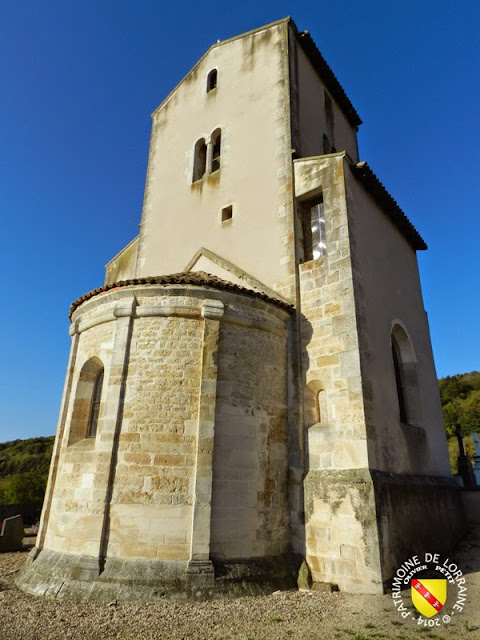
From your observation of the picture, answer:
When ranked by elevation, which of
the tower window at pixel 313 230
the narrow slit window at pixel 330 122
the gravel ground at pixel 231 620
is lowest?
the gravel ground at pixel 231 620

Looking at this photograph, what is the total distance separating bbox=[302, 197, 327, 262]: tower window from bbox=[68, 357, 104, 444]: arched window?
4.74m

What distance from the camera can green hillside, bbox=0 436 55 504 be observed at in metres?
20.7

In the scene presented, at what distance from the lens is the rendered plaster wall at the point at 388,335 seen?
7.69 m

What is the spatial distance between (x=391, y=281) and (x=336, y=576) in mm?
6424

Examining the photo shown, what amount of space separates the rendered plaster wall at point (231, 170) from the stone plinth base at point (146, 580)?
16.1 ft

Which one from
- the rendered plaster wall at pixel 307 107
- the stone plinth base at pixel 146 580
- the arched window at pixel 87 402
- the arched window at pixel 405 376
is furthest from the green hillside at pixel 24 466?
the rendered plaster wall at pixel 307 107

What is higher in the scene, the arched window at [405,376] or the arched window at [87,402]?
the arched window at [405,376]

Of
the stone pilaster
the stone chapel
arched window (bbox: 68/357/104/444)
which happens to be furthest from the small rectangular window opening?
arched window (bbox: 68/357/104/444)

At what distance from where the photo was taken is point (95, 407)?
7.85 metres

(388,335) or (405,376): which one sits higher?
(388,335)

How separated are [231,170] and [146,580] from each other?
9122 millimetres

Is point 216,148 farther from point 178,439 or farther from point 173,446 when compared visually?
point 173,446

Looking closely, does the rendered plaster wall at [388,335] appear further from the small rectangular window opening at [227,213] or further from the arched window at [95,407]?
the arched window at [95,407]

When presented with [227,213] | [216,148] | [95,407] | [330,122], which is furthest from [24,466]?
[330,122]
